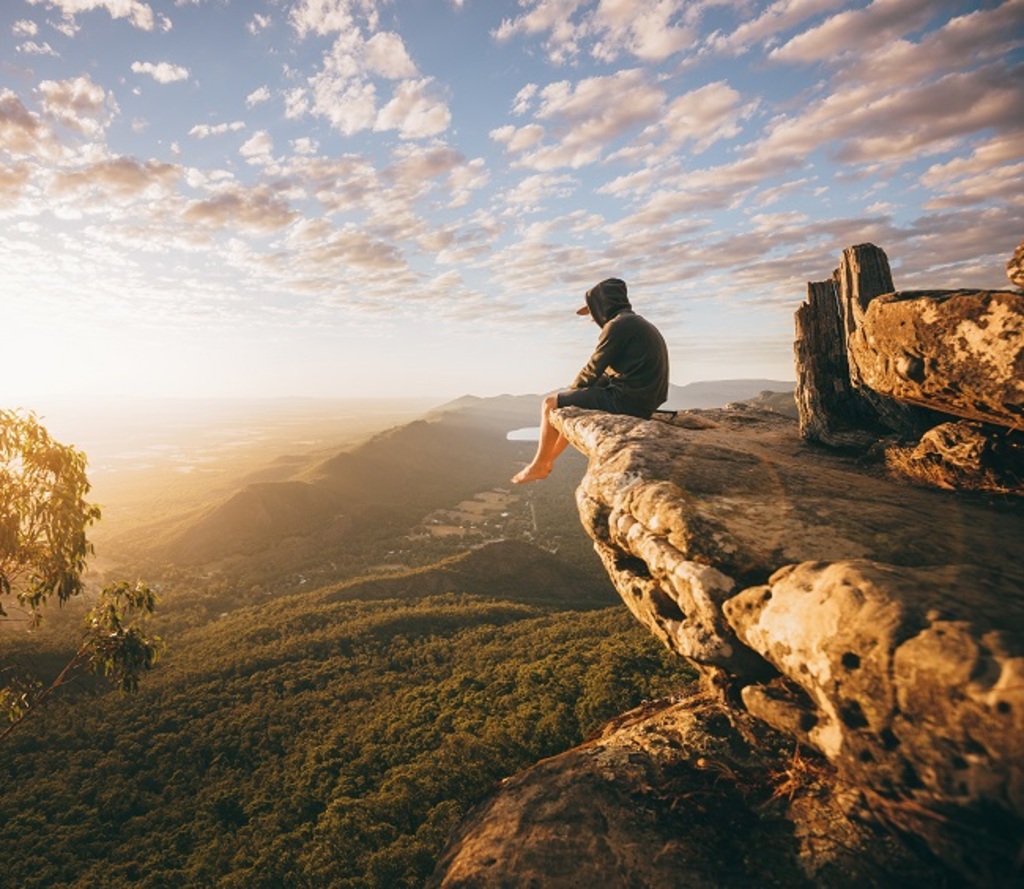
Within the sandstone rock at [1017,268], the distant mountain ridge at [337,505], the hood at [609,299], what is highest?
the hood at [609,299]

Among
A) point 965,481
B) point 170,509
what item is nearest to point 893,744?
point 965,481

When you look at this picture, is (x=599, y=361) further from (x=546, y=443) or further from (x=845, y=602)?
(x=845, y=602)

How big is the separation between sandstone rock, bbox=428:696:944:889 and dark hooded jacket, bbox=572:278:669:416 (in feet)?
17.8

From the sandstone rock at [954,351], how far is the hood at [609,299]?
3974mm

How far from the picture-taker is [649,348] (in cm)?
887

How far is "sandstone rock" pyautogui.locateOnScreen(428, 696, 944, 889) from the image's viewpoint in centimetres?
472

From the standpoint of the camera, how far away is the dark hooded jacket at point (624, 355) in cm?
879

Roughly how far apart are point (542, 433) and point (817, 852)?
6963 millimetres

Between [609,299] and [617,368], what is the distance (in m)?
1.41

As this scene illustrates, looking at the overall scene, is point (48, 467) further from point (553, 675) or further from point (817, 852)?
point (553, 675)

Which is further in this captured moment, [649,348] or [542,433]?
[542,433]

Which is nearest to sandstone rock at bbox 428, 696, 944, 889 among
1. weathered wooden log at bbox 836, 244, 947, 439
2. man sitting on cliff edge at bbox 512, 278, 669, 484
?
man sitting on cliff edge at bbox 512, 278, 669, 484

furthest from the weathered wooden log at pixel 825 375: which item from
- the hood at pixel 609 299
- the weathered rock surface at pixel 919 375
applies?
the hood at pixel 609 299

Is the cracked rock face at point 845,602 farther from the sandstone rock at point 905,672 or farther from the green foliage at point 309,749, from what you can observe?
the green foliage at point 309,749
